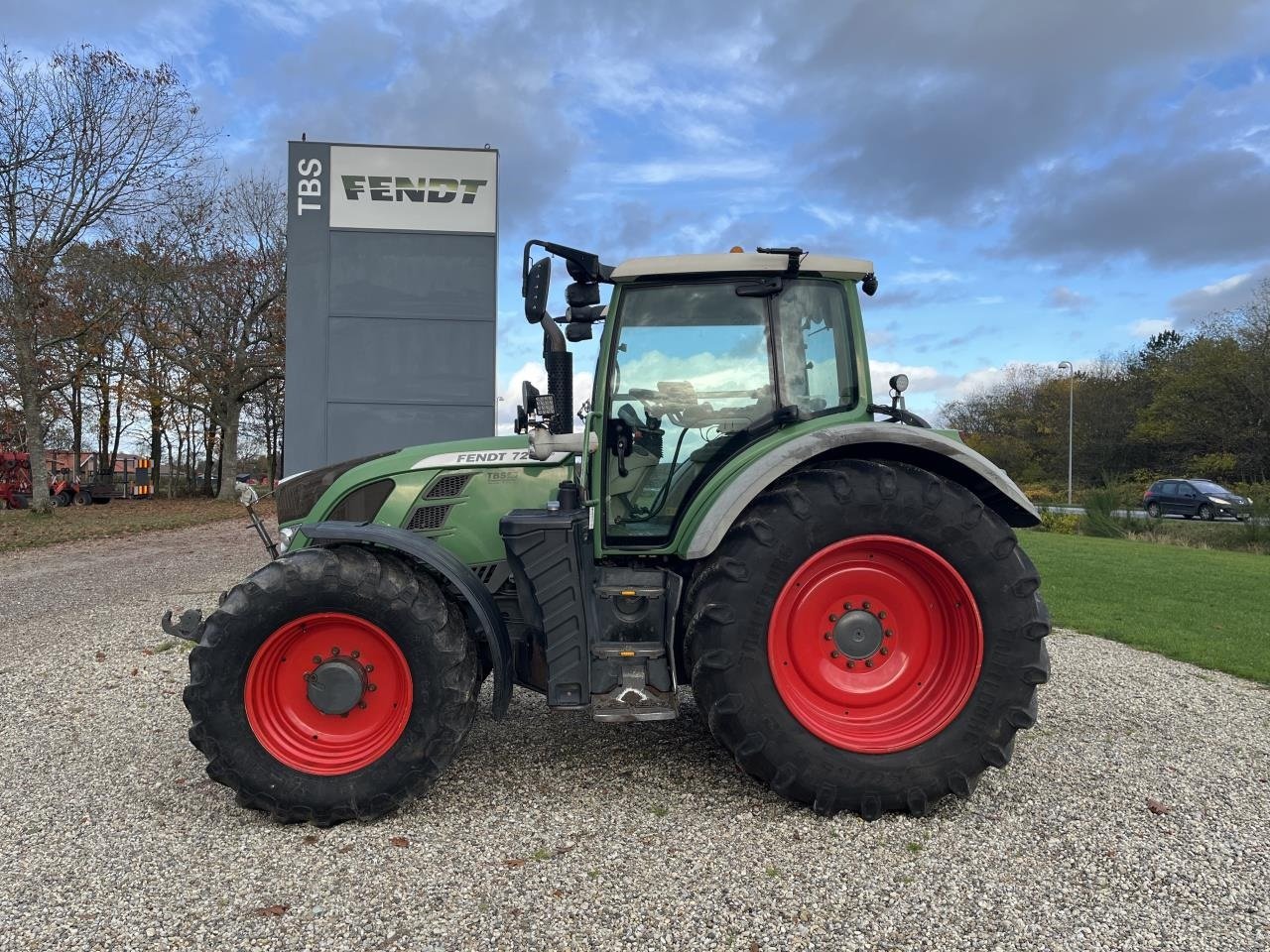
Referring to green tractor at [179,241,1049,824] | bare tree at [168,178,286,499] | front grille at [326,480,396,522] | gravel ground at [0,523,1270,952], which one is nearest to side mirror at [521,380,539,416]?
green tractor at [179,241,1049,824]

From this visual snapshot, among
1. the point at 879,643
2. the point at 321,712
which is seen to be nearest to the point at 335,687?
the point at 321,712

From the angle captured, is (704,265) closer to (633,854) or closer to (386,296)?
(633,854)

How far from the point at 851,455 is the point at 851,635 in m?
0.72

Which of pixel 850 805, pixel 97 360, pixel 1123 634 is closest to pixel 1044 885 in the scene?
pixel 850 805

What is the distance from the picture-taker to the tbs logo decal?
27.2 feet

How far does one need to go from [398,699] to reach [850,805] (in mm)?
1777

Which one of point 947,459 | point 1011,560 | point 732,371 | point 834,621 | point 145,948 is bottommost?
point 145,948

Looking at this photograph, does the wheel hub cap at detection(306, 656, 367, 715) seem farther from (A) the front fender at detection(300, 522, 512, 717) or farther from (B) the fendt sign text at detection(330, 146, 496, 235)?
(B) the fendt sign text at detection(330, 146, 496, 235)

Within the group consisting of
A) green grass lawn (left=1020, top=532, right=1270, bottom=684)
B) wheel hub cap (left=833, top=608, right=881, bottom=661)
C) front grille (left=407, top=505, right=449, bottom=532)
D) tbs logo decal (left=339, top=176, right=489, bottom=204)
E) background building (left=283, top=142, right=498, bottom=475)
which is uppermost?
→ tbs logo decal (left=339, top=176, right=489, bottom=204)

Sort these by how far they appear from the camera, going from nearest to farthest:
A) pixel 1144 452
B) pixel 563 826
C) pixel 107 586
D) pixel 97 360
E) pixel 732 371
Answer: pixel 563 826, pixel 732 371, pixel 107 586, pixel 97 360, pixel 1144 452

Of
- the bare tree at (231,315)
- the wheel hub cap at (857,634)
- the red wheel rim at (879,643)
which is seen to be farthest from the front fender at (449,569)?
the bare tree at (231,315)

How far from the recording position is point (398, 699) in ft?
10.7

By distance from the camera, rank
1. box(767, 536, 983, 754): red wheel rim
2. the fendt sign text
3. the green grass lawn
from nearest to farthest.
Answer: box(767, 536, 983, 754): red wheel rim < the green grass lawn < the fendt sign text

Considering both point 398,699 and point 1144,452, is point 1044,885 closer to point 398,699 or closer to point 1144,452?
point 398,699
